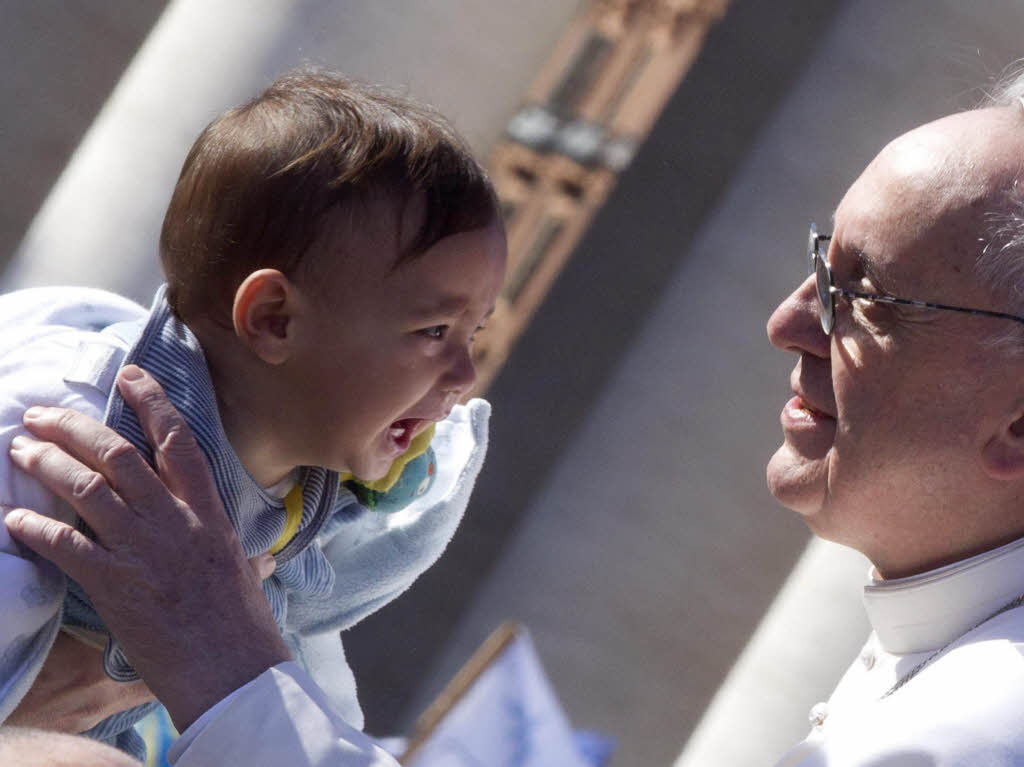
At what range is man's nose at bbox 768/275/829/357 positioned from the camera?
1.49 metres

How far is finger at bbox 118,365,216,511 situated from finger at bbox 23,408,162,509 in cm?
2

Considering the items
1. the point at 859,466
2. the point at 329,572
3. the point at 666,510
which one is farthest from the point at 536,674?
the point at 666,510

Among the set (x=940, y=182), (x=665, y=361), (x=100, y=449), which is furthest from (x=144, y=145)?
(x=665, y=361)

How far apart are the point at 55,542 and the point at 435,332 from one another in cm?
42

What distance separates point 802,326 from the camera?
1497 mm

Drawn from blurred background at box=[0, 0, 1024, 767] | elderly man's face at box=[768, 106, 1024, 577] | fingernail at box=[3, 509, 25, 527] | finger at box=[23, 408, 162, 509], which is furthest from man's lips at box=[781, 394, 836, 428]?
blurred background at box=[0, 0, 1024, 767]

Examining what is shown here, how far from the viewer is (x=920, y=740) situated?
114 cm

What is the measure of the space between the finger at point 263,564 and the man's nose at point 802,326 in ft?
2.01

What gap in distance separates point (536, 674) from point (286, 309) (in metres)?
0.84

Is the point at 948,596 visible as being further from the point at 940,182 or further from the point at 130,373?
the point at 130,373

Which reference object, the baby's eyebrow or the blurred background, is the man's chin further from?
the blurred background

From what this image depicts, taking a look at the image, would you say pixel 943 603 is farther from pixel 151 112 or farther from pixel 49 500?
pixel 151 112

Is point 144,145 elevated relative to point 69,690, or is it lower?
elevated

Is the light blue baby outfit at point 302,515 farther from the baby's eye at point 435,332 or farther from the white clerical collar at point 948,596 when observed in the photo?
the white clerical collar at point 948,596
